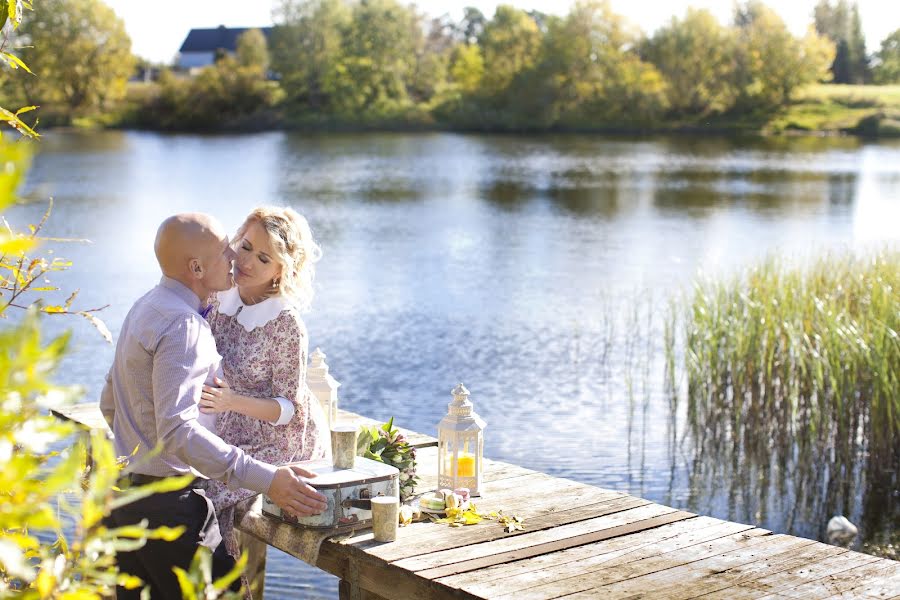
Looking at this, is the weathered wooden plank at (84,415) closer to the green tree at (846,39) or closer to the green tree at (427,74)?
the green tree at (427,74)

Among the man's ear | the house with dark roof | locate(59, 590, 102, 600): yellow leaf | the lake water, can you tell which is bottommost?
the lake water

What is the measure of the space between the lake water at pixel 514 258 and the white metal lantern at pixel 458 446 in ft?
8.88

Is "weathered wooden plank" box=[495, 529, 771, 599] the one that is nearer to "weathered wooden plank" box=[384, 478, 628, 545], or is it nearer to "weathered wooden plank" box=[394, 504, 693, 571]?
"weathered wooden plank" box=[394, 504, 693, 571]

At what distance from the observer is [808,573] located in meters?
3.52

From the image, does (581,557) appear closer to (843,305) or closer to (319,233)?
(843,305)

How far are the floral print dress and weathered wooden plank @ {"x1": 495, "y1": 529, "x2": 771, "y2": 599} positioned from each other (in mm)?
1027

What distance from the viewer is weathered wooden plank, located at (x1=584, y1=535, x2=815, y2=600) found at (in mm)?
3312

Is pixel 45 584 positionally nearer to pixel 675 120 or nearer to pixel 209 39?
pixel 675 120

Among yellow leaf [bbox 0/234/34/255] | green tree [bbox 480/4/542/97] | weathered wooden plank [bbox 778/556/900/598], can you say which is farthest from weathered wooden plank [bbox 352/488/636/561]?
green tree [bbox 480/4/542/97]

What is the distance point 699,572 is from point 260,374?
150 centimetres

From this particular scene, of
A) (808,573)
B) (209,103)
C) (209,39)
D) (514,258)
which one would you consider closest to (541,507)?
(808,573)

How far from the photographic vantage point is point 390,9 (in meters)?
86.0

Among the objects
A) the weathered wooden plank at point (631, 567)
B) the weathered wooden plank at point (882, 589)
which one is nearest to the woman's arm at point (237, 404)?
the weathered wooden plank at point (631, 567)

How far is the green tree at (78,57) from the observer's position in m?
71.3
